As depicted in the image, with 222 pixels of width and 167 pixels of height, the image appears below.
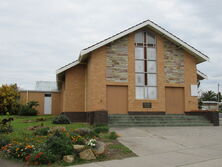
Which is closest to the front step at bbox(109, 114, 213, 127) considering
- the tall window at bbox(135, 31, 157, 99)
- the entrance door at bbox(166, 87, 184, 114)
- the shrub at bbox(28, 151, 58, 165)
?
the entrance door at bbox(166, 87, 184, 114)

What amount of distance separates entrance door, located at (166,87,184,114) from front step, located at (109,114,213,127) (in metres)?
1.30

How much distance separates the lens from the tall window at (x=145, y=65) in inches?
737

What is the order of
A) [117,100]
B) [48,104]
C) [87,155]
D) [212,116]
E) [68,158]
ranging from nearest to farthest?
[68,158]
[87,155]
[212,116]
[117,100]
[48,104]

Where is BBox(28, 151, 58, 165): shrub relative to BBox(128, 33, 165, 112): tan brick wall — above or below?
below

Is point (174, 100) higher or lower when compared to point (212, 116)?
higher

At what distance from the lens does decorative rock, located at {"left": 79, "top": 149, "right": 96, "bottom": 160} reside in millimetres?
7633

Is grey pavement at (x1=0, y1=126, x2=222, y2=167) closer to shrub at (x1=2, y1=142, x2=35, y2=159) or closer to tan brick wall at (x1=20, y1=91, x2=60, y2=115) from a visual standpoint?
shrub at (x1=2, y1=142, x2=35, y2=159)

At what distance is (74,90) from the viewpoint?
20.2m

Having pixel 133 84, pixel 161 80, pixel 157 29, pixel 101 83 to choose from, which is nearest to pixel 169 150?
pixel 101 83

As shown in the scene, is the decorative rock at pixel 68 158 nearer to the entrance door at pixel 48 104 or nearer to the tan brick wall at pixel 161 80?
the tan brick wall at pixel 161 80

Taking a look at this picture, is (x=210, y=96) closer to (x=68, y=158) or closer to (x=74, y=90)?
(x=74, y=90)

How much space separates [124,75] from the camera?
18297mm

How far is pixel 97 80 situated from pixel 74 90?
10.9 feet

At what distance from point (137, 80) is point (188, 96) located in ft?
14.1
